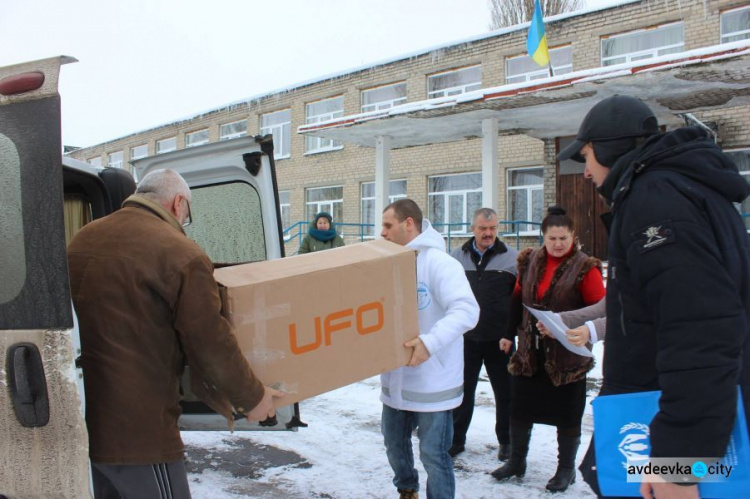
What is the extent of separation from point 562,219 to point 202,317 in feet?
7.83

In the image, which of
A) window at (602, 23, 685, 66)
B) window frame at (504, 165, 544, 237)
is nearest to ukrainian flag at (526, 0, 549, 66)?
window at (602, 23, 685, 66)

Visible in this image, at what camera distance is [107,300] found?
1827mm

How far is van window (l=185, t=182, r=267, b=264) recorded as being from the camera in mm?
3246

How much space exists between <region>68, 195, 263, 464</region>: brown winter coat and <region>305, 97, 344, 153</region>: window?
1805 centimetres

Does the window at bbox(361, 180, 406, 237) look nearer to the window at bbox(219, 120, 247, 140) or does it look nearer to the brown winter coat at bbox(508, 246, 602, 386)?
the window at bbox(219, 120, 247, 140)

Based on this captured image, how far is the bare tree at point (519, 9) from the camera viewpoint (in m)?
22.4

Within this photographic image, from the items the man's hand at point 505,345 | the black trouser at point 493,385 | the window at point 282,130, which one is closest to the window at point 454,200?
the window at point 282,130

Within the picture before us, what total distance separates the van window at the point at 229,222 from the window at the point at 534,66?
12.6 metres

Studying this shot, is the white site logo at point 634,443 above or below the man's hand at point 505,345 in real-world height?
above

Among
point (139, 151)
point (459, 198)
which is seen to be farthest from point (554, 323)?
point (139, 151)

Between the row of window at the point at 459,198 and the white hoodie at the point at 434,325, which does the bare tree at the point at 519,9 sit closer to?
the row of window at the point at 459,198

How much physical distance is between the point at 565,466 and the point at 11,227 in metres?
3.05

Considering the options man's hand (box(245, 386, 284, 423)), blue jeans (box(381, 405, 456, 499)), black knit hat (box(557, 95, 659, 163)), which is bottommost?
blue jeans (box(381, 405, 456, 499))

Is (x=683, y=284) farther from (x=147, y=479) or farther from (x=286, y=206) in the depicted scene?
(x=286, y=206)
